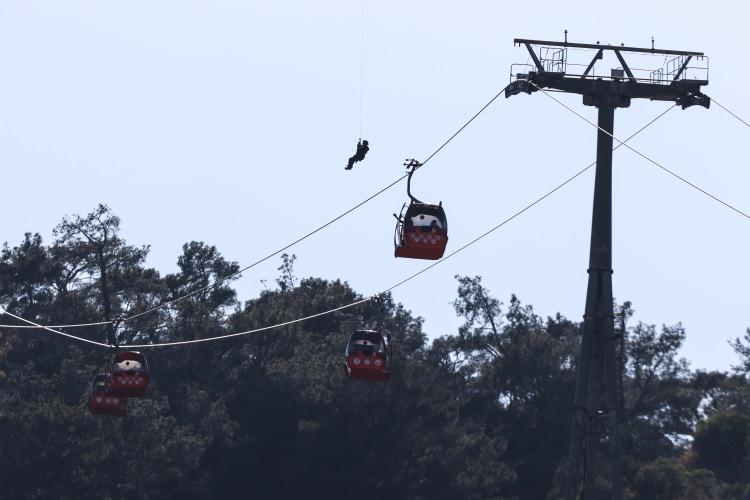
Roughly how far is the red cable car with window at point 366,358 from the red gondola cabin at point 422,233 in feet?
16.3

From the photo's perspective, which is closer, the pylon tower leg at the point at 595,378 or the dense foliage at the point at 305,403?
the pylon tower leg at the point at 595,378

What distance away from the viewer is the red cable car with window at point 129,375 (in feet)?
138

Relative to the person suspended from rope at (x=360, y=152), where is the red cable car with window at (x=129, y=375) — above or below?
below

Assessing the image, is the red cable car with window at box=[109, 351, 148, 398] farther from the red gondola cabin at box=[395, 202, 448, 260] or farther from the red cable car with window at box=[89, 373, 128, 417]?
the red gondola cabin at box=[395, 202, 448, 260]

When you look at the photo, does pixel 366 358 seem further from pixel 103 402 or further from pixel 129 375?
pixel 103 402

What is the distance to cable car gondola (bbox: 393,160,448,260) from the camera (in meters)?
31.0

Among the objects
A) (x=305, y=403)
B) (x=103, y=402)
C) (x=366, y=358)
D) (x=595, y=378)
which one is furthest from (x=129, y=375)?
(x=305, y=403)

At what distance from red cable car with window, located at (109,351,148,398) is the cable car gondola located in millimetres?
13294

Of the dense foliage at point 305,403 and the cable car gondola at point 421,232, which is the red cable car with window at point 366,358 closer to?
the cable car gondola at point 421,232

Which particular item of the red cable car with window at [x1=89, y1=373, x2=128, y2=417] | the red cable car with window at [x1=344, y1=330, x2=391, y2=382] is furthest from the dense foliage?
the red cable car with window at [x1=344, y1=330, x2=391, y2=382]

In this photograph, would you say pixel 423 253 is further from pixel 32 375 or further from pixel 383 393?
pixel 32 375

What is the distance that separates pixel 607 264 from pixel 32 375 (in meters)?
52.5

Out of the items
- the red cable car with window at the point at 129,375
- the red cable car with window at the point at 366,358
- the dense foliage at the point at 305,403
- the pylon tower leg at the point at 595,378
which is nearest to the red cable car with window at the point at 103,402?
the red cable car with window at the point at 129,375

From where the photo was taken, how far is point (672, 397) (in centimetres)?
10475
